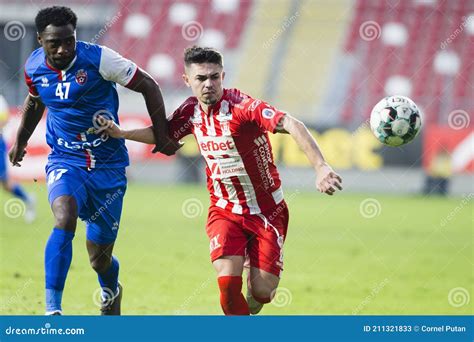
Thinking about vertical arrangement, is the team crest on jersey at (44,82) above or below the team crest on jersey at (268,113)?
below

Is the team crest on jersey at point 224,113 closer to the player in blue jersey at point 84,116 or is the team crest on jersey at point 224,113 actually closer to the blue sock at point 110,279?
the player in blue jersey at point 84,116

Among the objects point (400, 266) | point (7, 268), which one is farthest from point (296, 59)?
point (7, 268)

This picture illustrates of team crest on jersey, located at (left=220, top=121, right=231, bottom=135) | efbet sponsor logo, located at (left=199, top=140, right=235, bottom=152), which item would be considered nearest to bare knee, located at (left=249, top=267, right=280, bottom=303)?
efbet sponsor logo, located at (left=199, top=140, right=235, bottom=152)

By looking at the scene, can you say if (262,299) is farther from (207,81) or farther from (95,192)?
(207,81)

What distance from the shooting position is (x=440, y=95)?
77.6 feet

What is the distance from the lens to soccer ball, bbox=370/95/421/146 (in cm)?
618

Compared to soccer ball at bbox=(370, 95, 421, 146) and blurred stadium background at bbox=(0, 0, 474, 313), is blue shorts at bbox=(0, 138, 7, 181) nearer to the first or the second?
blurred stadium background at bbox=(0, 0, 474, 313)

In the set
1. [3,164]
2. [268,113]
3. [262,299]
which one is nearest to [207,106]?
[268,113]

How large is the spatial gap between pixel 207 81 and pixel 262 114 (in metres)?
0.48

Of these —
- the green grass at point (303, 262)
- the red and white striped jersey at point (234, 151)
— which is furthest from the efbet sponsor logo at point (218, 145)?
the green grass at point (303, 262)

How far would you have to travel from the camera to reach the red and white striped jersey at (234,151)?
590 cm

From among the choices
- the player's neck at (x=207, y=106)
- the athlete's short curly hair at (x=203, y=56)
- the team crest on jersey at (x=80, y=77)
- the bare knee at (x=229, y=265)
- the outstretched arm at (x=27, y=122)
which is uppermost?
the athlete's short curly hair at (x=203, y=56)

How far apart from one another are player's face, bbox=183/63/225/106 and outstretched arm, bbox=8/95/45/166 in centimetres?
127

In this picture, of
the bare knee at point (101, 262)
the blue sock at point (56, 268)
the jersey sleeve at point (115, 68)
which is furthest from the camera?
the bare knee at point (101, 262)
